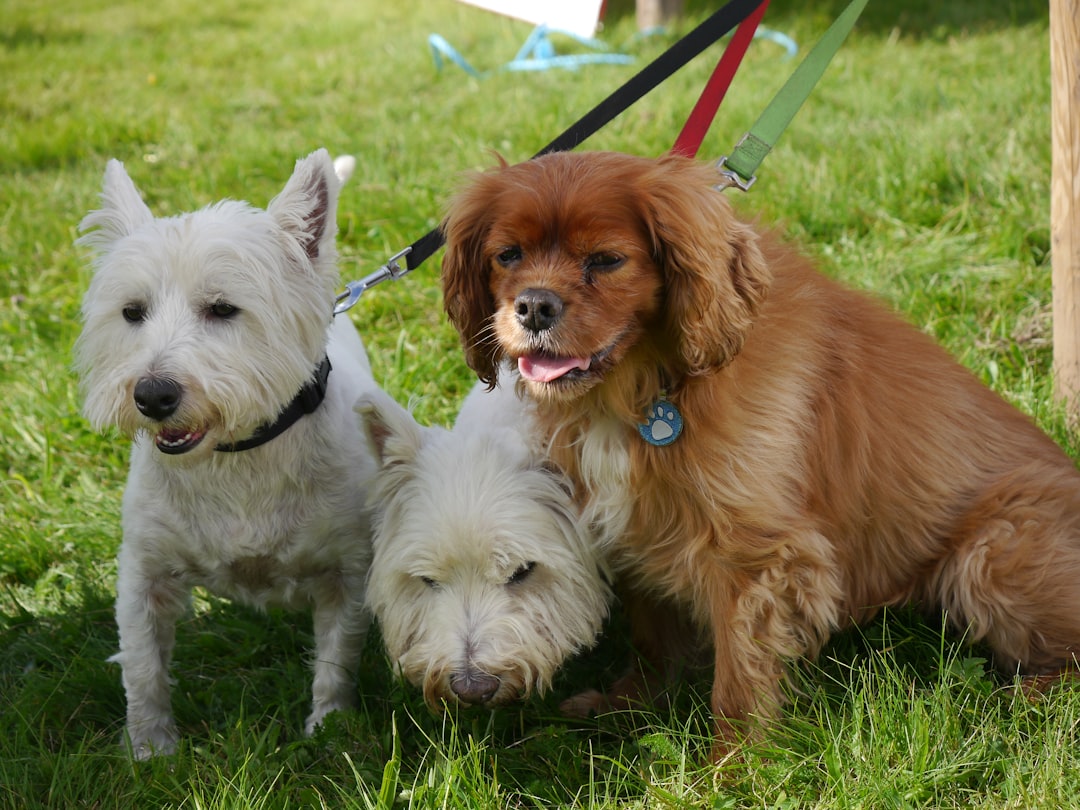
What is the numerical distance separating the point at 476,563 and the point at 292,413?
764 mm

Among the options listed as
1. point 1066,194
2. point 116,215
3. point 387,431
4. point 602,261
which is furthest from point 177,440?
point 1066,194

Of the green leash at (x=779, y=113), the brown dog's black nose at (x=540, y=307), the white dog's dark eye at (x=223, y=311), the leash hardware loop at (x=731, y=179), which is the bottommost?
the white dog's dark eye at (x=223, y=311)

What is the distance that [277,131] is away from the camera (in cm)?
794

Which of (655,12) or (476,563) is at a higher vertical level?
(655,12)

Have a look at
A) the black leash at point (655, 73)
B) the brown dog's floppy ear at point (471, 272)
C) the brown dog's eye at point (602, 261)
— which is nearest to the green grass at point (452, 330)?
the black leash at point (655, 73)

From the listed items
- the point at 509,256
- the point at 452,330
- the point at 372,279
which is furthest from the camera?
the point at 452,330

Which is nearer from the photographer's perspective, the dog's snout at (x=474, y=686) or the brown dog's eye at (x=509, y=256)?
the brown dog's eye at (x=509, y=256)

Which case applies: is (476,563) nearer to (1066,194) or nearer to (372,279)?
(372,279)

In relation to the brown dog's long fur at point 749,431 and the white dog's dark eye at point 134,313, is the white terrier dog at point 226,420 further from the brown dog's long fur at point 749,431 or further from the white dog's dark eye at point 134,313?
the brown dog's long fur at point 749,431

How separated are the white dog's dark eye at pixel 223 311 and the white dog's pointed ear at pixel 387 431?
43cm

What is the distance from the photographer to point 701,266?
2.51m

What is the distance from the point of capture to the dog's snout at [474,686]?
2771 millimetres

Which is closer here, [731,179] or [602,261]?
[602,261]

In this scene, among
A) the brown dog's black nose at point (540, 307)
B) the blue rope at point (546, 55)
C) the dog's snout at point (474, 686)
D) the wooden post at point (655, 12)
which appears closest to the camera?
the brown dog's black nose at point (540, 307)
